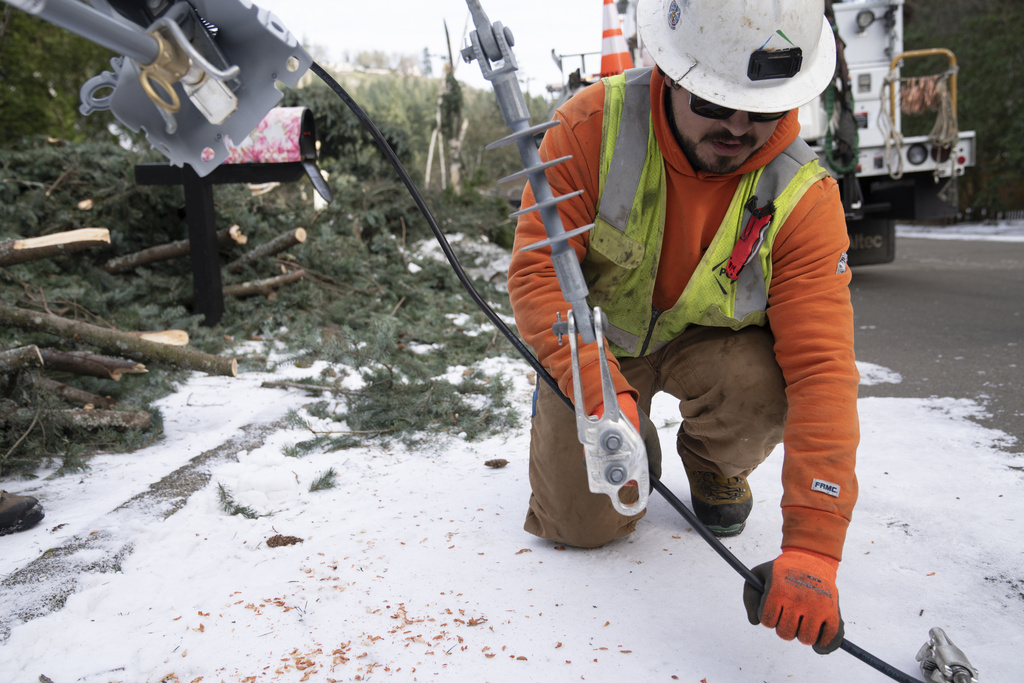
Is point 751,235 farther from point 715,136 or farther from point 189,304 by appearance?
point 189,304

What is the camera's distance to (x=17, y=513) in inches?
81.7

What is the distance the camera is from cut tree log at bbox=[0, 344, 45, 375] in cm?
263

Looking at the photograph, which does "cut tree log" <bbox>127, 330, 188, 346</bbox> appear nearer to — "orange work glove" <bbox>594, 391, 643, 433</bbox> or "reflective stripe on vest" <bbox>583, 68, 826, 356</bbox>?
"reflective stripe on vest" <bbox>583, 68, 826, 356</bbox>

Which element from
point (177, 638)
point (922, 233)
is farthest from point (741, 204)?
point (922, 233)

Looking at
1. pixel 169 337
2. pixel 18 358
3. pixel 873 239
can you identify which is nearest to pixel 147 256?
pixel 169 337

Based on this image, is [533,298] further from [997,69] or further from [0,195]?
[997,69]

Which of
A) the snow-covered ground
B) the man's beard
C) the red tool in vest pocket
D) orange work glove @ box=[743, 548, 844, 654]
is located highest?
the man's beard

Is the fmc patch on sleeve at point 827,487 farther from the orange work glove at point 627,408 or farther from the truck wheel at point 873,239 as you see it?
the truck wheel at point 873,239

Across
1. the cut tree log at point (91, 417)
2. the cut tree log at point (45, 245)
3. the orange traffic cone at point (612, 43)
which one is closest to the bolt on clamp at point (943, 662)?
the cut tree log at point (91, 417)

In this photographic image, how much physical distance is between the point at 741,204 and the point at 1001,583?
1.19 m

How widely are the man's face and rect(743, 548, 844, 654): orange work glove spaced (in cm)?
97

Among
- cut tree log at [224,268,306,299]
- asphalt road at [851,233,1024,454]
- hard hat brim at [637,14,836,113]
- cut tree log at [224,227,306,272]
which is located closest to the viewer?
hard hat brim at [637,14,836,113]

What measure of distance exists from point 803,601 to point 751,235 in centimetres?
90

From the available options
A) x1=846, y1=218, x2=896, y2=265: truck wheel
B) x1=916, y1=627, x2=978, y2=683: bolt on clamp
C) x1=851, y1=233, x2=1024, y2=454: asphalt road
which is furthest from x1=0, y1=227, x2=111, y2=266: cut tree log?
x1=846, y1=218, x2=896, y2=265: truck wheel
